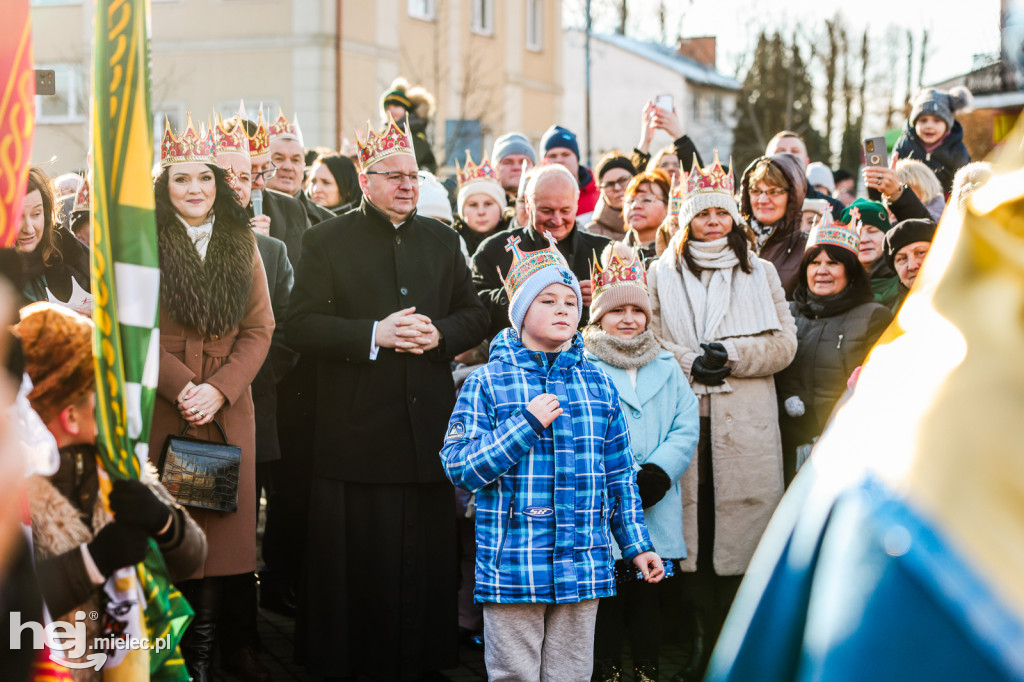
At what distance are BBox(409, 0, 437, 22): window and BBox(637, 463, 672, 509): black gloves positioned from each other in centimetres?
2484

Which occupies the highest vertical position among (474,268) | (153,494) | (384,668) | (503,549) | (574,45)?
(574,45)

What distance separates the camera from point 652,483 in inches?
198

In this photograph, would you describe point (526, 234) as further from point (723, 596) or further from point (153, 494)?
point (153, 494)

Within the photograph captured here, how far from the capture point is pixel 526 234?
243 inches

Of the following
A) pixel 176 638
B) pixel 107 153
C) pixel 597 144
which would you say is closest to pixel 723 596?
pixel 176 638

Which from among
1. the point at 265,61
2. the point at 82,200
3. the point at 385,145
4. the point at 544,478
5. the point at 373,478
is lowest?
the point at 373,478

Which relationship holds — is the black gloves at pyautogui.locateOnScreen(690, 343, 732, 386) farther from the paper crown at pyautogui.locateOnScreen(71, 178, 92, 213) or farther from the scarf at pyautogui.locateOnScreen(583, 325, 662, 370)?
the paper crown at pyautogui.locateOnScreen(71, 178, 92, 213)

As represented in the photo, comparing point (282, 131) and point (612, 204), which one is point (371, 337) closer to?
point (612, 204)

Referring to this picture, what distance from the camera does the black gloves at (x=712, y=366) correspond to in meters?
5.54

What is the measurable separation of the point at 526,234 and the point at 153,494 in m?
3.70

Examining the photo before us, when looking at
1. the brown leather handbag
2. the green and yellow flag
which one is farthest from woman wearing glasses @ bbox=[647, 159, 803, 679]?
the green and yellow flag

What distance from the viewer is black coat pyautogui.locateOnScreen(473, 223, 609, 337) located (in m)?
6.00

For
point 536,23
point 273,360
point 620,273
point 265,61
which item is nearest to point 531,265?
point 620,273

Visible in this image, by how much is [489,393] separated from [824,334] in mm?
2272
